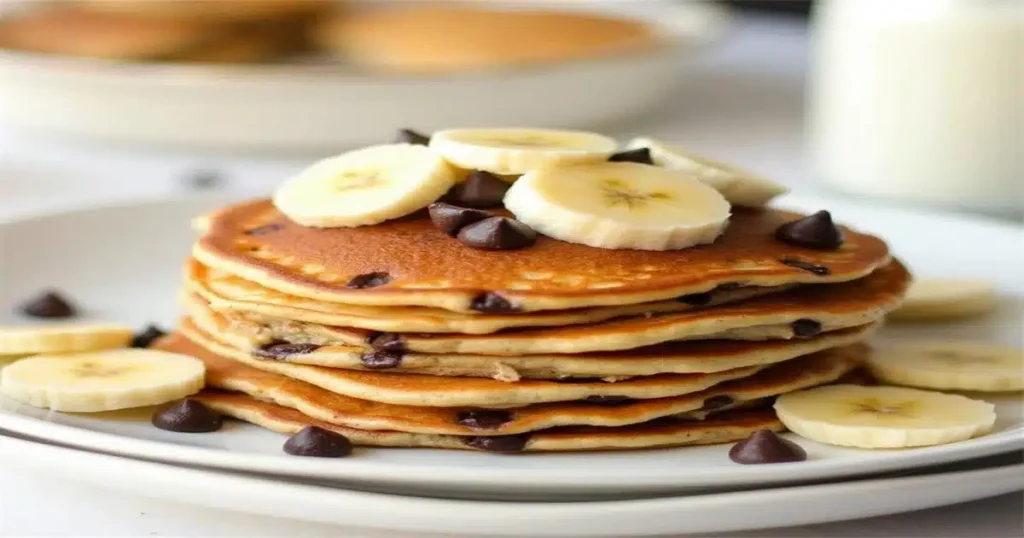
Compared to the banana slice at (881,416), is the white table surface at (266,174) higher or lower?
lower

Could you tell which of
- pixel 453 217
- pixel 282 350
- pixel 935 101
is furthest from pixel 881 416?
pixel 935 101

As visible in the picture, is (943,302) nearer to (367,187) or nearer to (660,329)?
(660,329)

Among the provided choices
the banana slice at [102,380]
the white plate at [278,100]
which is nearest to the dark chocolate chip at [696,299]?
the banana slice at [102,380]

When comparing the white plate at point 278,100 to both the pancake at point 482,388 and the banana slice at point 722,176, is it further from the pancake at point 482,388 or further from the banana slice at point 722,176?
the pancake at point 482,388

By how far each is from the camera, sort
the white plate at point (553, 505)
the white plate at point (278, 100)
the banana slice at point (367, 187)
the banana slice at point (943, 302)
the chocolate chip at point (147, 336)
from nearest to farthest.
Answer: the white plate at point (553, 505) < the banana slice at point (367, 187) < the chocolate chip at point (147, 336) < the banana slice at point (943, 302) < the white plate at point (278, 100)

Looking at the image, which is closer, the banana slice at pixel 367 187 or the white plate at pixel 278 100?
the banana slice at pixel 367 187

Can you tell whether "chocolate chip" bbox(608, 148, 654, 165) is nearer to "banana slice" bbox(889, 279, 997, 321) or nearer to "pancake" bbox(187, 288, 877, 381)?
"pancake" bbox(187, 288, 877, 381)

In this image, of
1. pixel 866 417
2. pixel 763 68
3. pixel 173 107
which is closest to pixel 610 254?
pixel 866 417
